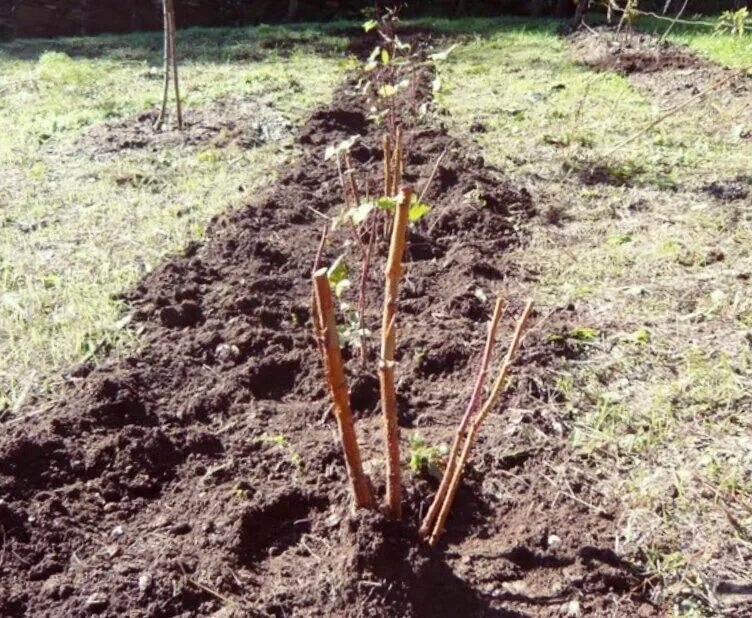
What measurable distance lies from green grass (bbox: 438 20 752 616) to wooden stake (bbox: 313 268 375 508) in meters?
0.75

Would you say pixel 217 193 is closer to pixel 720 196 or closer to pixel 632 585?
pixel 720 196

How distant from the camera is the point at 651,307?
3.51m

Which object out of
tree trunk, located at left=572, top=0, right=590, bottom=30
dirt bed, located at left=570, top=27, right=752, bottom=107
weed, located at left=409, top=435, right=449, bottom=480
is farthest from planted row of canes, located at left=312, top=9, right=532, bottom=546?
tree trunk, located at left=572, top=0, right=590, bottom=30

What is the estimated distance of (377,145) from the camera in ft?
18.8

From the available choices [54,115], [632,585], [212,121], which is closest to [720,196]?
[632,585]

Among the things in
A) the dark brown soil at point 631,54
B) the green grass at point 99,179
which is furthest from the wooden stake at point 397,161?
the dark brown soil at point 631,54

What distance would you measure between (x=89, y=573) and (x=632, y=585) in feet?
4.65

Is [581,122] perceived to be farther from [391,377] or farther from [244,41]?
[244,41]

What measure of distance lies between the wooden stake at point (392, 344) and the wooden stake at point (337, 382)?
0.25 feet

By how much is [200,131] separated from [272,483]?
13.7ft

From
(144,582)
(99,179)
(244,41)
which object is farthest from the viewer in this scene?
(244,41)

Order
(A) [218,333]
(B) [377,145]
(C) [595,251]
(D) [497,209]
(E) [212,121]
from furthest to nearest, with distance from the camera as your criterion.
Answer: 1. (E) [212,121]
2. (B) [377,145]
3. (D) [497,209]
4. (C) [595,251]
5. (A) [218,333]

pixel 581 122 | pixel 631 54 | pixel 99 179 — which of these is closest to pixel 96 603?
pixel 99 179

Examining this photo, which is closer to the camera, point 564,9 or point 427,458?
point 427,458
